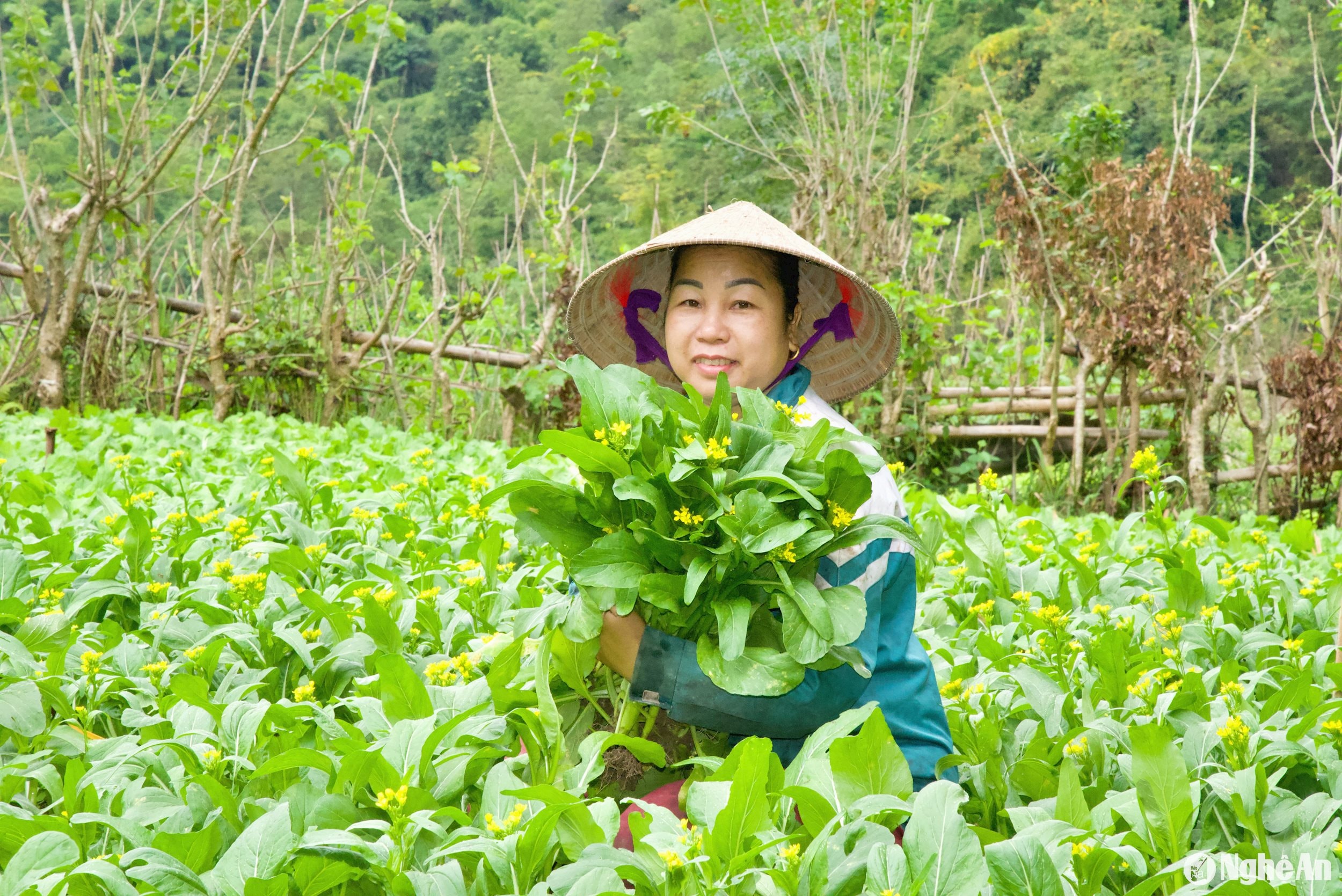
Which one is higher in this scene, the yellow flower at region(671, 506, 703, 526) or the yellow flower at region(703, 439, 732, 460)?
the yellow flower at region(703, 439, 732, 460)

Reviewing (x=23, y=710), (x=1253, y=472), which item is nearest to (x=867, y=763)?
(x=23, y=710)

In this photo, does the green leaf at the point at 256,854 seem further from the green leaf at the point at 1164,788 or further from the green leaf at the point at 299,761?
the green leaf at the point at 1164,788

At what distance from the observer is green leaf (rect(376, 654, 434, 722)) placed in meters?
1.83

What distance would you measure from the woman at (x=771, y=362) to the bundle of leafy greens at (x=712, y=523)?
7cm

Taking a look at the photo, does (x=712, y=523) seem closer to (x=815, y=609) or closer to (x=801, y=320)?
(x=815, y=609)

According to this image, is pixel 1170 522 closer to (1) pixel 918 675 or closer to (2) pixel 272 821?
(1) pixel 918 675

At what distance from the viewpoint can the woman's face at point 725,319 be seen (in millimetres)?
2061

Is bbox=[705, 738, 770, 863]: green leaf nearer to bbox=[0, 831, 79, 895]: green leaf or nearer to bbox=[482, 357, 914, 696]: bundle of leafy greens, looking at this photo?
bbox=[482, 357, 914, 696]: bundle of leafy greens

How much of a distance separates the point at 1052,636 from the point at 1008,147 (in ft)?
15.3

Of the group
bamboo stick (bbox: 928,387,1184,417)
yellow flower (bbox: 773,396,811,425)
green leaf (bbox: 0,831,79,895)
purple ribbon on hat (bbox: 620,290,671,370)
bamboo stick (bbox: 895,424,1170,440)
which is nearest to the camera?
green leaf (bbox: 0,831,79,895)

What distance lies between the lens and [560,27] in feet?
106

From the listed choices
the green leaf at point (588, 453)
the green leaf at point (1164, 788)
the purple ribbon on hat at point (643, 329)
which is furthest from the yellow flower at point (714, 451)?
the purple ribbon on hat at point (643, 329)

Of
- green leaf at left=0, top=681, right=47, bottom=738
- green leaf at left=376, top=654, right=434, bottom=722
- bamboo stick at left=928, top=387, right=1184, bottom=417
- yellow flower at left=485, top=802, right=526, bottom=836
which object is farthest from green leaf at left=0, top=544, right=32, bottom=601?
bamboo stick at left=928, top=387, right=1184, bottom=417

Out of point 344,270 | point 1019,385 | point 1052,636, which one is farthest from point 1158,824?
point 344,270
